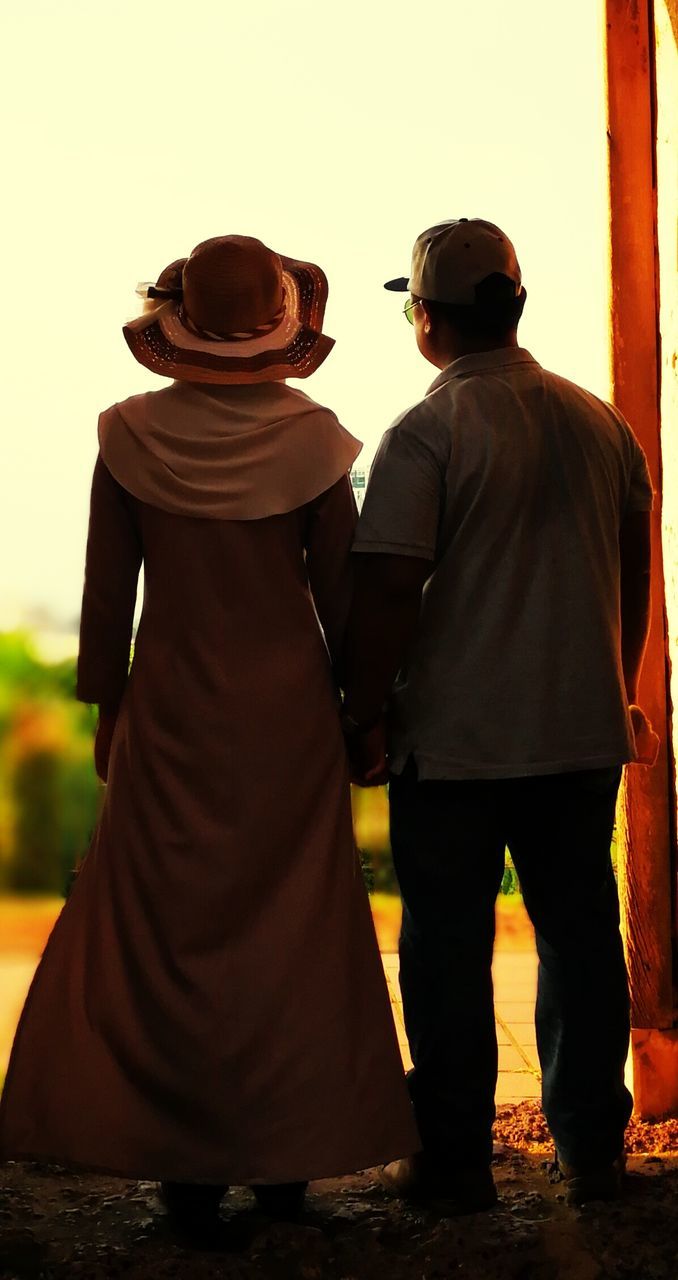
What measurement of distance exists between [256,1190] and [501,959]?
2.17 meters

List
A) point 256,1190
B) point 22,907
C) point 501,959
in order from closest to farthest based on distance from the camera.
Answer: point 256,1190
point 22,907
point 501,959

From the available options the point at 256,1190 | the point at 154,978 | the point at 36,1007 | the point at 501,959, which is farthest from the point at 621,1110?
→ the point at 501,959

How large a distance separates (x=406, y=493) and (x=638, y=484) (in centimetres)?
50

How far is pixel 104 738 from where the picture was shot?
7.86 ft

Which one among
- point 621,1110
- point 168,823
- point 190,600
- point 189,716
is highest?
point 190,600

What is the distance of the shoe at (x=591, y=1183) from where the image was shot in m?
2.40

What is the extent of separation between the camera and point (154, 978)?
2.20 metres

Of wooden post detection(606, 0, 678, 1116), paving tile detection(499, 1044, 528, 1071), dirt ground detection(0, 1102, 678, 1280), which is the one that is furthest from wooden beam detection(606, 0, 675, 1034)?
paving tile detection(499, 1044, 528, 1071)

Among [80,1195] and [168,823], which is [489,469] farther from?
[80,1195]

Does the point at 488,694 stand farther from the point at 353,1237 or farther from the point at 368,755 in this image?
the point at 353,1237

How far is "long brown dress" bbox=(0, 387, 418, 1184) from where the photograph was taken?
2.17 meters

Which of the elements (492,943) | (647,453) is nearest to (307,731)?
(492,943)

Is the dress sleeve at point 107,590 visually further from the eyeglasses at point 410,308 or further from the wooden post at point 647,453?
the wooden post at point 647,453

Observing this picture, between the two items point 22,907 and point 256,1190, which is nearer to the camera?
point 256,1190
